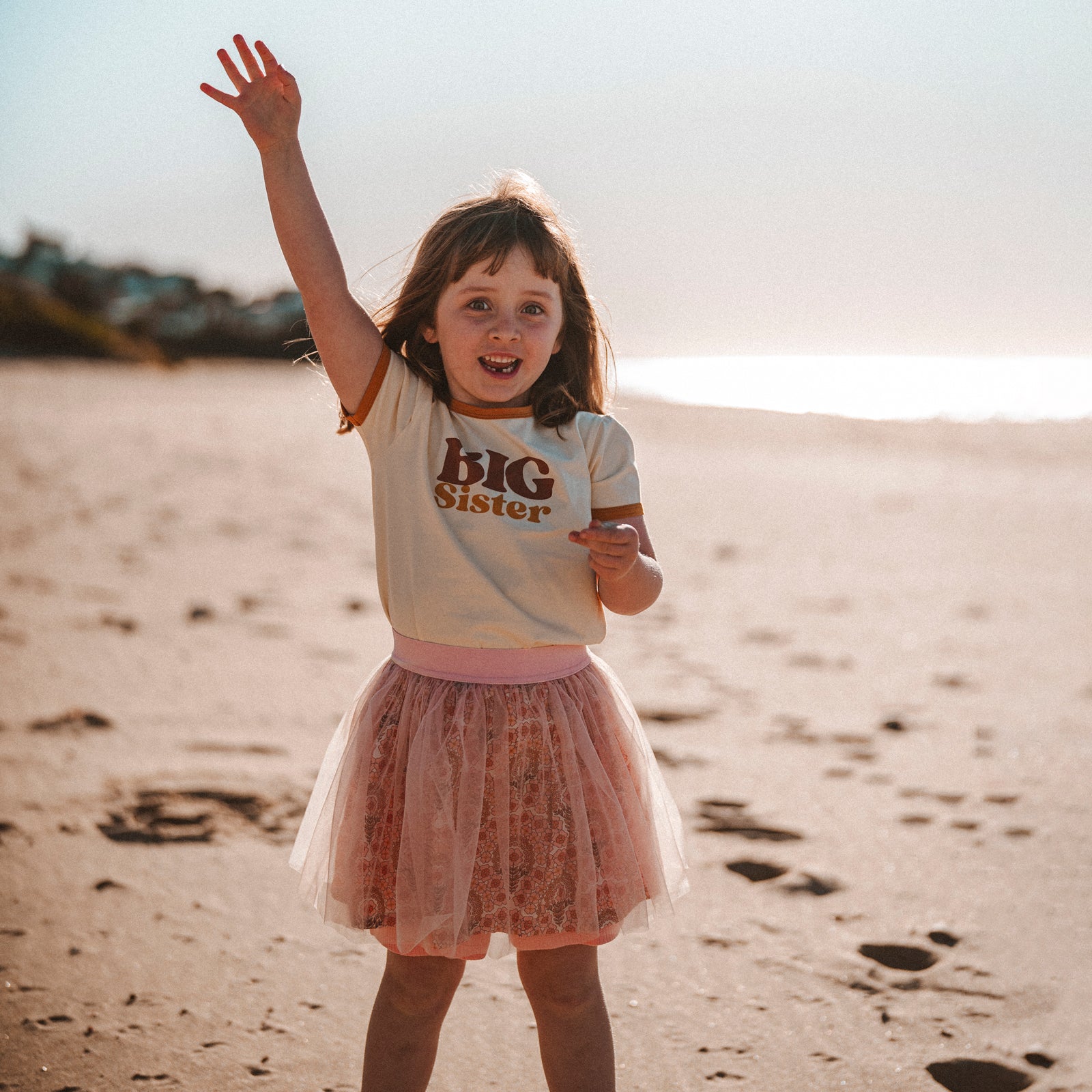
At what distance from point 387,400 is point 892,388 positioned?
37.3 m

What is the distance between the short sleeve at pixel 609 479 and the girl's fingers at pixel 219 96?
0.75 meters

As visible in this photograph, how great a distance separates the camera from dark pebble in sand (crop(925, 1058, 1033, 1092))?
6.75 ft

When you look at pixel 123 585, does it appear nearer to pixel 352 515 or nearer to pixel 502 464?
Answer: pixel 352 515

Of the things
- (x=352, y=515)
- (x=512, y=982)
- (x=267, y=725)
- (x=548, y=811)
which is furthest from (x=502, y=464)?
(x=352, y=515)

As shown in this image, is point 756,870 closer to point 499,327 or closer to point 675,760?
point 675,760

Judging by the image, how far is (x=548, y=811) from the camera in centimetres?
173

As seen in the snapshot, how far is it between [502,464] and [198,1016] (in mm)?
1266

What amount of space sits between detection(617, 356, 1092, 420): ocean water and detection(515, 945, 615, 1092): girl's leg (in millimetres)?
7774

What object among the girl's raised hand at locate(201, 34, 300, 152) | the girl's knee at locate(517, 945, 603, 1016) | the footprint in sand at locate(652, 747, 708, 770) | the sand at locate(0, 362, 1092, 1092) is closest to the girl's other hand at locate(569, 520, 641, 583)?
the girl's knee at locate(517, 945, 603, 1016)

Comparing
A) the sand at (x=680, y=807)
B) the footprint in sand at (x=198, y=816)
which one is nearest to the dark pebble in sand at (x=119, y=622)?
the sand at (x=680, y=807)

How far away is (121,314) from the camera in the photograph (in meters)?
30.5

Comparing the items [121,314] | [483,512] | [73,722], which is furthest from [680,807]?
[121,314]

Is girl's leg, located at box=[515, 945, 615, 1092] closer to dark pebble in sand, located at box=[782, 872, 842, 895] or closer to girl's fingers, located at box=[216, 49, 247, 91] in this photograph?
dark pebble in sand, located at box=[782, 872, 842, 895]

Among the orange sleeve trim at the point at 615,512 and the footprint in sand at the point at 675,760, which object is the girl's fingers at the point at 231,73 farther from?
the footprint in sand at the point at 675,760
